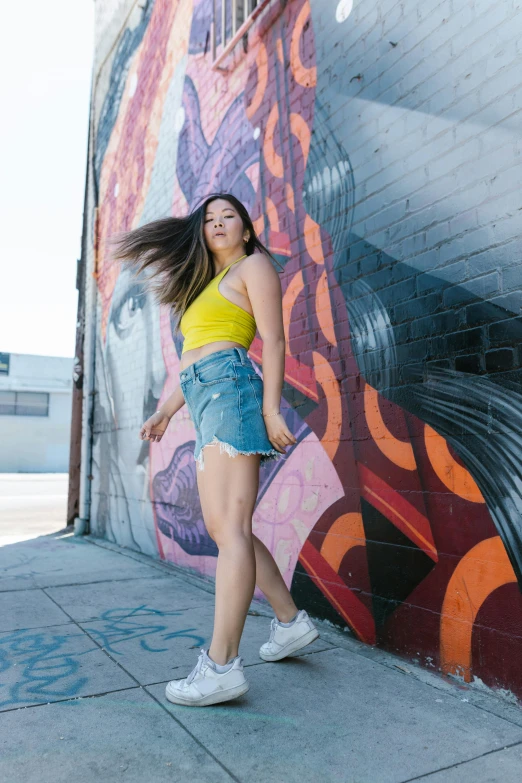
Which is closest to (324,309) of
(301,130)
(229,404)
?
(301,130)

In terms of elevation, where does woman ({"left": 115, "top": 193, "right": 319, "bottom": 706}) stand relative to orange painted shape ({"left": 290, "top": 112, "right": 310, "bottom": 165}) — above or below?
below

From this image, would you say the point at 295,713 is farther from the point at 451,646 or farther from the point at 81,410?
the point at 81,410

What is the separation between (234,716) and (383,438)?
127 cm

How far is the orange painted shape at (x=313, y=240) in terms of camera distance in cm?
325

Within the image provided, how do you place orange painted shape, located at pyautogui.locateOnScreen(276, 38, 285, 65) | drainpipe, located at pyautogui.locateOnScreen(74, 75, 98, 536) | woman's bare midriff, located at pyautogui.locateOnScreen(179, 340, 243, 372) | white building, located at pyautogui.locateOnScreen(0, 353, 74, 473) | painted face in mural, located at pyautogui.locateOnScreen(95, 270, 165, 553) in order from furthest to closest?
white building, located at pyautogui.locateOnScreen(0, 353, 74, 473)
drainpipe, located at pyautogui.locateOnScreen(74, 75, 98, 536)
painted face in mural, located at pyautogui.locateOnScreen(95, 270, 165, 553)
orange painted shape, located at pyautogui.locateOnScreen(276, 38, 285, 65)
woman's bare midriff, located at pyautogui.locateOnScreen(179, 340, 243, 372)

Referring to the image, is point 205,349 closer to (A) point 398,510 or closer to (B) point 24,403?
(A) point 398,510

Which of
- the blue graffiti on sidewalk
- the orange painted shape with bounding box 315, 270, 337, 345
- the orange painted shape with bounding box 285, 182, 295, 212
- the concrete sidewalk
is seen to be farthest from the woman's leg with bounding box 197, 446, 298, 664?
the orange painted shape with bounding box 285, 182, 295, 212

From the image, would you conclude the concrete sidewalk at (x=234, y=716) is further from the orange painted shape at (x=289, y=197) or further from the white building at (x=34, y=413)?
the white building at (x=34, y=413)

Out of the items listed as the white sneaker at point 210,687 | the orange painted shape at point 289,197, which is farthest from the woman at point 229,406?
the orange painted shape at point 289,197

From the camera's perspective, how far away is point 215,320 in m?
2.32

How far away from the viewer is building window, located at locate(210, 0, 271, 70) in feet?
13.0

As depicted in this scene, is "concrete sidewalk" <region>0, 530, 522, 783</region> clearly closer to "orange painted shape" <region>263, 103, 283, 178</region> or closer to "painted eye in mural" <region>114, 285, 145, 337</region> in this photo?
"orange painted shape" <region>263, 103, 283, 178</region>

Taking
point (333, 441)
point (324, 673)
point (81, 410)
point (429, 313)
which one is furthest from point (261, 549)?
point (81, 410)

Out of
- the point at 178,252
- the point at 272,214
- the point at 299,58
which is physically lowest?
the point at 178,252
